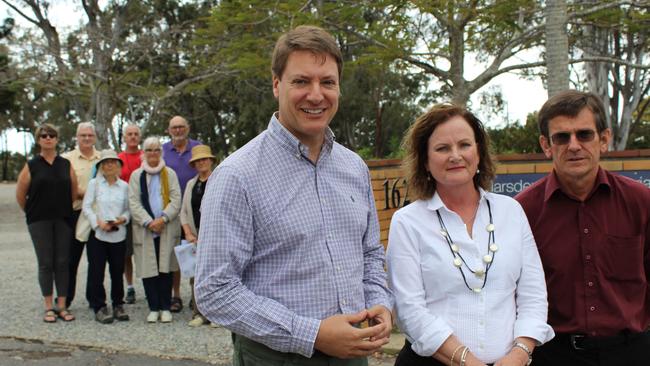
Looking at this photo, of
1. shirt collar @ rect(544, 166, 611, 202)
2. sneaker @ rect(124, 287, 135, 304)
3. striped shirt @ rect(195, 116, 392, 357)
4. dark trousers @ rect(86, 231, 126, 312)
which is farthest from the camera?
sneaker @ rect(124, 287, 135, 304)

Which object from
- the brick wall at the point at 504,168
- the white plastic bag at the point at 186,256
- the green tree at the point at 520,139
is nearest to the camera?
the brick wall at the point at 504,168

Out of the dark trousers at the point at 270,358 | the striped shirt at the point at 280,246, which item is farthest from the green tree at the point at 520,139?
the dark trousers at the point at 270,358

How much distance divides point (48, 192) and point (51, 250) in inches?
24.9

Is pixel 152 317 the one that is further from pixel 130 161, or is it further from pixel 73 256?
pixel 130 161

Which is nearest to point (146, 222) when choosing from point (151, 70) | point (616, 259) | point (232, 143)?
point (616, 259)

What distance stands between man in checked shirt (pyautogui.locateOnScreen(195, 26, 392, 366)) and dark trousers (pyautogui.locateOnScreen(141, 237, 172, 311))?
15.6 ft

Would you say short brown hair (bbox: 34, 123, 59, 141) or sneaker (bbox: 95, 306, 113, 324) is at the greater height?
short brown hair (bbox: 34, 123, 59, 141)

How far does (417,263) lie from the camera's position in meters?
2.60

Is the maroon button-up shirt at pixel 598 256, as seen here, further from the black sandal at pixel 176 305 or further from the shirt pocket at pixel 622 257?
the black sandal at pixel 176 305

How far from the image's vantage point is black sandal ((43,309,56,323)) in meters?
6.77

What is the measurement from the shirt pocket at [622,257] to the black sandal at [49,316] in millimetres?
5861

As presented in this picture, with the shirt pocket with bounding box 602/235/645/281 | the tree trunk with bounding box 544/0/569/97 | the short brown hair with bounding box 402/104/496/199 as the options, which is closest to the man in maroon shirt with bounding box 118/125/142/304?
the tree trunk with bounding box 544/0/569/97

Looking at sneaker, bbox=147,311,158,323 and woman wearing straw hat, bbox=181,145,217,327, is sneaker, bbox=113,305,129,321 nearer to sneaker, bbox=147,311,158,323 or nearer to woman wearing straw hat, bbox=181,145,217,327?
sneaker, bbox=147,311,158,323

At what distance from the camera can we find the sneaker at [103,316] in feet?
22.1
